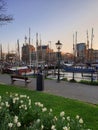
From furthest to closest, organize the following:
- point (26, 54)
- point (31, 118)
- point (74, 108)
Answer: point (26, 54) → point (74, 108) → point (31, 118)

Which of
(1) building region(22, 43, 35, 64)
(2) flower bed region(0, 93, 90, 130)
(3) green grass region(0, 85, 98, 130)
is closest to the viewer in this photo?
(2) flower bed region(0, 93, 90, 130)

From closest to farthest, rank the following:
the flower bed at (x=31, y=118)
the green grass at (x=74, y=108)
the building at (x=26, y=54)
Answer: the flower bed at (x=31, y=118), the green grass at (x=74, y=108), the building at (x=26, y=54)

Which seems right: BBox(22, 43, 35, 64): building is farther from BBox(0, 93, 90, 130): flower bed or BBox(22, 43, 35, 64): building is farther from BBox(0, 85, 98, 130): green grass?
BBox(0, 93, 90, 130): flower bed

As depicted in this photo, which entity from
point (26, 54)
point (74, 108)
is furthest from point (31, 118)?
point (26, 54)

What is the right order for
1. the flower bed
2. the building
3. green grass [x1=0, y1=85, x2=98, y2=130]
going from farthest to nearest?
the building → green grass [x1=0, y1=85, x2=98, y2=130] → the flower bed

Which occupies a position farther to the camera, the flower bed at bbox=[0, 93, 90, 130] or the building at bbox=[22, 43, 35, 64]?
the building at bbox=[22, 43, 35, 64]

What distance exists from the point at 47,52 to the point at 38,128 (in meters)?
105

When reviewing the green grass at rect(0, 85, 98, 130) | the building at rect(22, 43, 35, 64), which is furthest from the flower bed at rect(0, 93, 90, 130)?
the building at rect(22, 43, 35, 64)

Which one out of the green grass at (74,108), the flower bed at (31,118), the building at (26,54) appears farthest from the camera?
the building at (26,54)

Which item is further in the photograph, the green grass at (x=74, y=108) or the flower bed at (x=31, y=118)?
the green grass at (x=74, y=108)

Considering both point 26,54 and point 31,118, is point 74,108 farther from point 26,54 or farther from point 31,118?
point 26,54

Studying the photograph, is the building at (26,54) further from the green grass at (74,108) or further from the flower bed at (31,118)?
the flower bed at (31,118)

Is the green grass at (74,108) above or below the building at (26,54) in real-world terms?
below

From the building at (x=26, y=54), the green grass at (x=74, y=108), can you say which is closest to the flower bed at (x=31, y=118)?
the green grass at (x=74, y=108)
